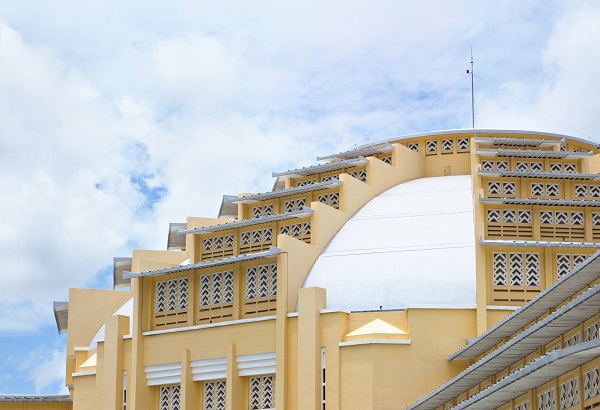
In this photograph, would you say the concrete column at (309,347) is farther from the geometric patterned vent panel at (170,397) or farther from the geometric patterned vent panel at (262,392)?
the geometric patterned vent panel at (170,397)

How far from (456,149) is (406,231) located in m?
6.47

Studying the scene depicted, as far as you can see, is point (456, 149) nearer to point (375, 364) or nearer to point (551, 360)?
point (375, 364)

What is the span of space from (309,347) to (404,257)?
3.87 meters

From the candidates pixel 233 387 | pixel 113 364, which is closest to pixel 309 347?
pixel 233 387

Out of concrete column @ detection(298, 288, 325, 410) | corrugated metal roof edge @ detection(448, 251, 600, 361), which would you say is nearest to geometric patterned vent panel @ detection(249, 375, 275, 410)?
concrete column @ detection(298, 288, 325, 410)

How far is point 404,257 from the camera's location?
102 ft

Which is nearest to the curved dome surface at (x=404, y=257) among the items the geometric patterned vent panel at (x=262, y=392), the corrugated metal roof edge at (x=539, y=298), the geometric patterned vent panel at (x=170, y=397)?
the corrugated metal roof edge at (x=539, y=298)

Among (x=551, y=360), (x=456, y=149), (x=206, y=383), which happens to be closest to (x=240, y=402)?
(x=206, y=383)

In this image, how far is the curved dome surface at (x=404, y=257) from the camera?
30.0 metres

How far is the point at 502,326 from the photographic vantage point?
25.0 meters

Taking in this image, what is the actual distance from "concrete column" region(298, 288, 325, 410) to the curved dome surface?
135cm

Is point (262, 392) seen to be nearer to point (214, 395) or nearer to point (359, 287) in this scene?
point (214, 395)

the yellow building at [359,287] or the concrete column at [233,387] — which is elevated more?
the yellow building at [359,287]

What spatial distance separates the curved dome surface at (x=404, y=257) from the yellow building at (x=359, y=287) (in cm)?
5
